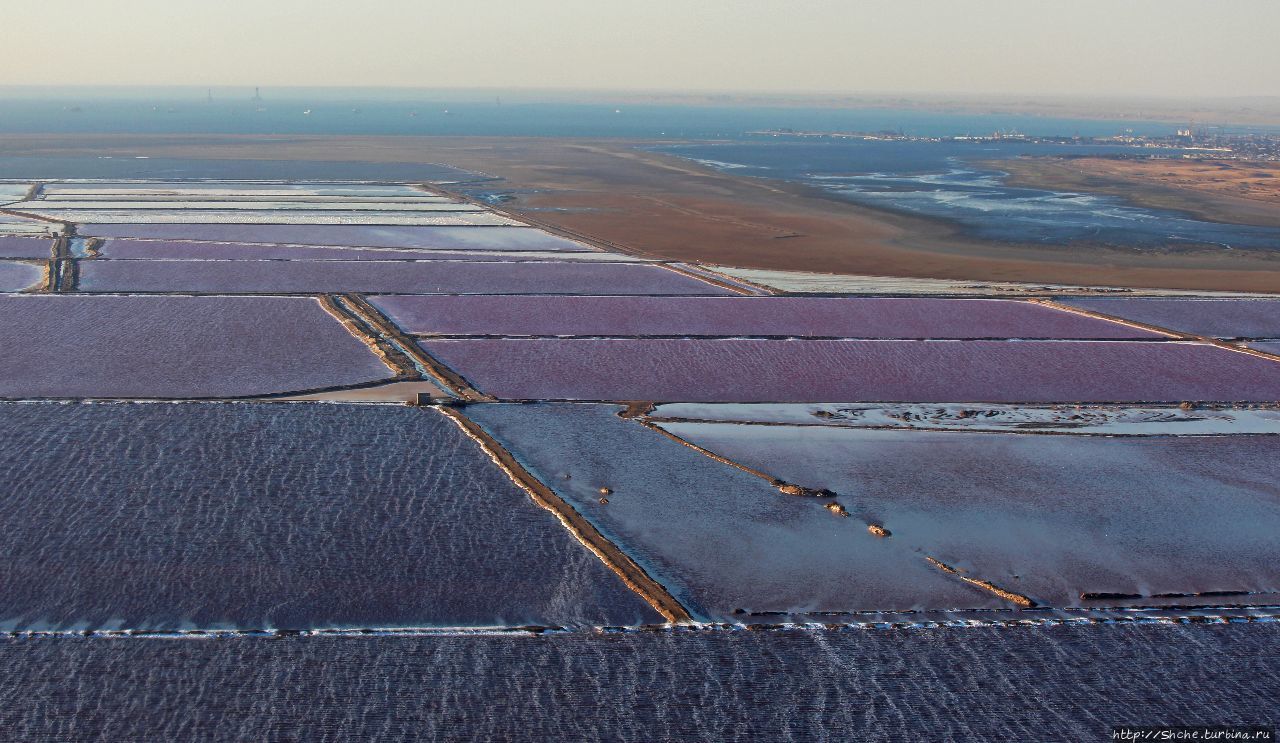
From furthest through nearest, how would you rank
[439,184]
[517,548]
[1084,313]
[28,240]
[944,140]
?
[944,140], [439,184], [28,240], [1084,313], [517,548]

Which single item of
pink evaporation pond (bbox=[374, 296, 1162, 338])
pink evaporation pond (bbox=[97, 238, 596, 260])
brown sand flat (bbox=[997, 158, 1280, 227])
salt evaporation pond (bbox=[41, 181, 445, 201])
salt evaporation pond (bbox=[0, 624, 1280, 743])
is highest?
brown sand flat (bbox=[997, 158, 1280, 227])

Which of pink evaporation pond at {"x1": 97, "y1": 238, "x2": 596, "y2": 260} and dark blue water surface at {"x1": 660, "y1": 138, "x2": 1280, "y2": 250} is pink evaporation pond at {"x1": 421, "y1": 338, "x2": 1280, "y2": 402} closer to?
pink evaporation pond at {"x1": 97, "y1": 238, "x2": 596, "y2": 260}

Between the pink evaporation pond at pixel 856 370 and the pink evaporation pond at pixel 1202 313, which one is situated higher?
the pink evaporation pond at pixel 1202 313

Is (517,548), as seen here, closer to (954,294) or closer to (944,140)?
(954,294)

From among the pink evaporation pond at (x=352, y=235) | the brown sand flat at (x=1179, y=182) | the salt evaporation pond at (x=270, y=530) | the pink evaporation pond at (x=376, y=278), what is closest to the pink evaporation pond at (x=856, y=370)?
the salt evaporation pond at (x=270, y=530)

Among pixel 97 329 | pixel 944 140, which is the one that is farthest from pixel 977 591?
pixel 944 140

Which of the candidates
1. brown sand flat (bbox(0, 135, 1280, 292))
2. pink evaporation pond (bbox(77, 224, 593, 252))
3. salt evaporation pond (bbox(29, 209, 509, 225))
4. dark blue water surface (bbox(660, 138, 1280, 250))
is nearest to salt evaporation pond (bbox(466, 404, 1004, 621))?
brown sand flat (bbox(0, 135, 1280, 292))

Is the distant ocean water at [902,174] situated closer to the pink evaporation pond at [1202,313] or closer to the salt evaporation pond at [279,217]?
the pink evaporation pond at [1202,313]
